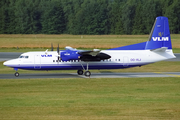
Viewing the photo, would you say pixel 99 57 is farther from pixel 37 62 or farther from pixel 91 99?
pixel 91 99

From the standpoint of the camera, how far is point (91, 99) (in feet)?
59.4

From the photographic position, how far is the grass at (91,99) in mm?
14453

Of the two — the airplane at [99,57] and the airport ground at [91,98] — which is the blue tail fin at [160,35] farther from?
the airport ground at [91,98]

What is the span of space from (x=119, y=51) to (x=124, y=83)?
5.55 m

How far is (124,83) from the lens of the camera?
2411cm

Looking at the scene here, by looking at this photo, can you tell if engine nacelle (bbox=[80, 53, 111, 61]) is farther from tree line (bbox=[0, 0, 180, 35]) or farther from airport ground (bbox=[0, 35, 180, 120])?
tree line (bbox=[0, 0, 180, 35])

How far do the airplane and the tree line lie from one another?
7931 cm

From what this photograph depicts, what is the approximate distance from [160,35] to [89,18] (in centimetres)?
8571

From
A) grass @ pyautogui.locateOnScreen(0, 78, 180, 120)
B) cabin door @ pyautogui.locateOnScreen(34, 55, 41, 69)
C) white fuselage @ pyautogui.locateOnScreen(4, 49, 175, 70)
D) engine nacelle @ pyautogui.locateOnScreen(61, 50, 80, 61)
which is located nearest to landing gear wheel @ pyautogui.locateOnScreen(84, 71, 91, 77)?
white fuselage @ pyautogui.locateOnScreen(4, 49, 175, 70)

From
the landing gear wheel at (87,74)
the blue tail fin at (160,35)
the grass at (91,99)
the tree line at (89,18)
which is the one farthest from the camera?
the tree line at (89,18)

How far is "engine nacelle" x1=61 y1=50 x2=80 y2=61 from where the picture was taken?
26836 millimetres

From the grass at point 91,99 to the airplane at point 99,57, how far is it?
2.47m

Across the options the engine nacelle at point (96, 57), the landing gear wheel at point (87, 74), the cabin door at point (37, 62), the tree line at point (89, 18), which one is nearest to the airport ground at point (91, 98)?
the landing gear wheel at point (87, 74)

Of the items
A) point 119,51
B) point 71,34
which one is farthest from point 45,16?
point 119,51
